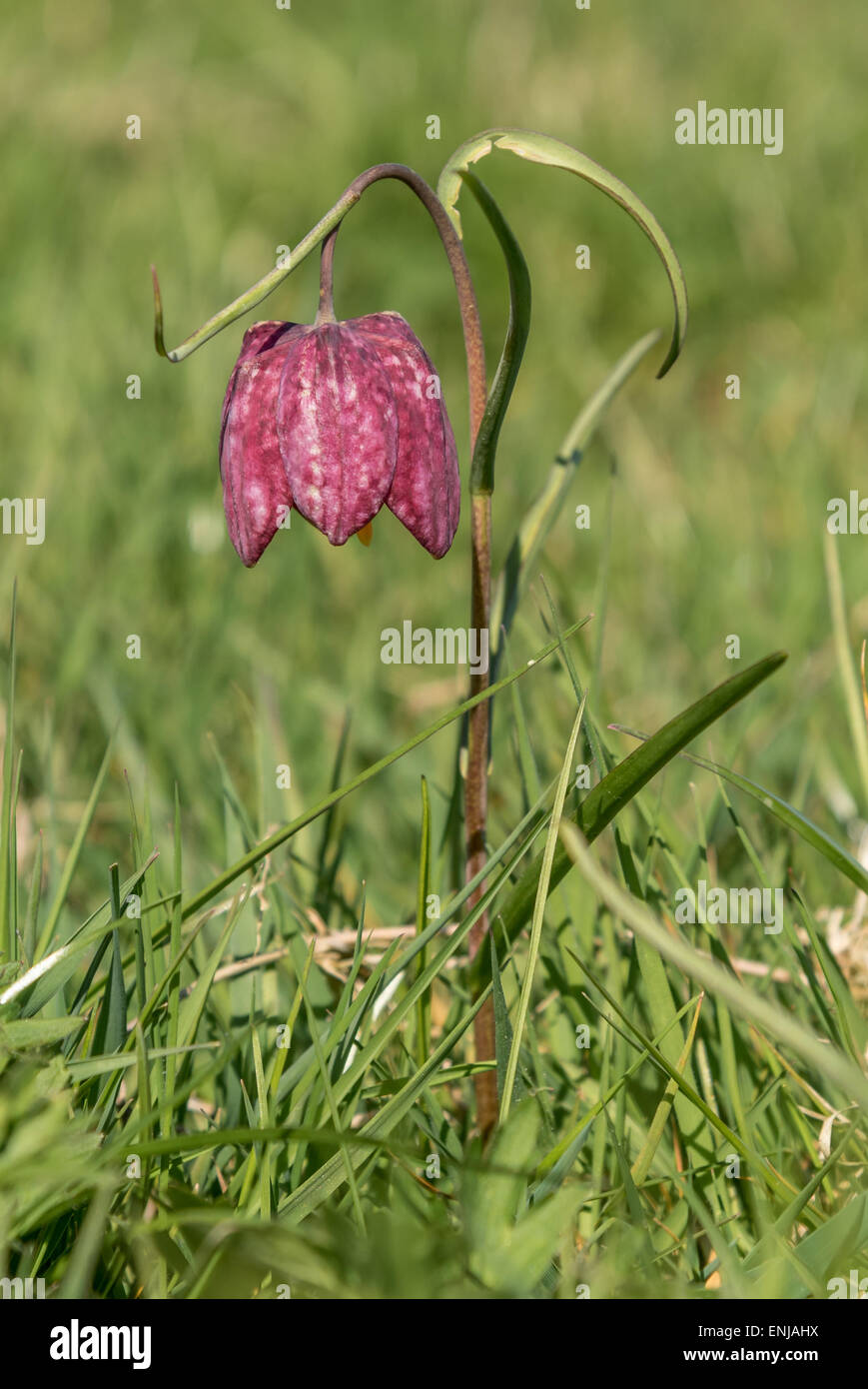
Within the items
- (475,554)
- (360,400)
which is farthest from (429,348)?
(360,400)

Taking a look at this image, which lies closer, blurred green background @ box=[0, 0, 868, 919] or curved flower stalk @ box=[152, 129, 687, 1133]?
curved flower stalk @ box=[152, 129, 687, 1133]

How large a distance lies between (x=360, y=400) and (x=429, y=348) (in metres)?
2.34

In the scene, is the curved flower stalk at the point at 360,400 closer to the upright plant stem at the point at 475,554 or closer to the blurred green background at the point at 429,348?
the upright plant stem at the point at 475,554

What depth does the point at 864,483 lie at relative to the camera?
2.46 meters

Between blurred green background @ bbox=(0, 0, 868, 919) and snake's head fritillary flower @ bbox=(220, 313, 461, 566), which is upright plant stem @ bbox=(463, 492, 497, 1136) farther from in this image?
blurred green background @ bbox=(0, 0, 868, 919)

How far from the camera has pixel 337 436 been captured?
888mm

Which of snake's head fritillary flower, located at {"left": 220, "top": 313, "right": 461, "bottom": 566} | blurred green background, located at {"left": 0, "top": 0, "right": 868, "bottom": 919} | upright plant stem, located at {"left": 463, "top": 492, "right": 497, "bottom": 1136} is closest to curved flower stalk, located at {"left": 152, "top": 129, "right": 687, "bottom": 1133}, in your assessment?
snake's head fritillary flower, located at {"left": 220, "top": 313, "right": 461, "bottom": 566}

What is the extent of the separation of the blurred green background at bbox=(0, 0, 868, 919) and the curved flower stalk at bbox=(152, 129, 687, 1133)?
419 millimetres

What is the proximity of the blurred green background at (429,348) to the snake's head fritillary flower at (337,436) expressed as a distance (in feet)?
1.37

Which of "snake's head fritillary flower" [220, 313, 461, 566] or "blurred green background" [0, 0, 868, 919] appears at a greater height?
"blurred green background" [0, 0, 868, 919]

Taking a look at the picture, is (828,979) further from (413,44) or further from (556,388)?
(413,44)

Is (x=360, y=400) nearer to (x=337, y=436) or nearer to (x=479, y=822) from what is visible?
(x=337, y=436)

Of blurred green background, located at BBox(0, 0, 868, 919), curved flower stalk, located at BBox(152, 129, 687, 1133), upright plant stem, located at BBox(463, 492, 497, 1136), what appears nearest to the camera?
curved flower stalk, located at BBox(152, 129, 687, 1133)

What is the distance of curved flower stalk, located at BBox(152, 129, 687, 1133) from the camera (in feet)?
2.92
